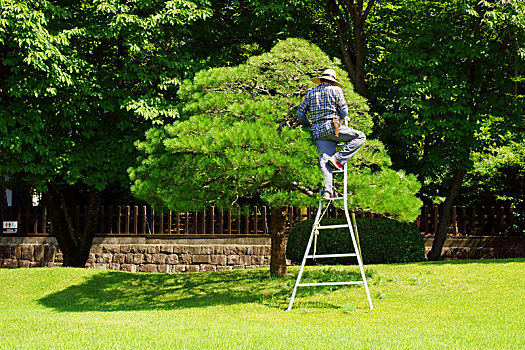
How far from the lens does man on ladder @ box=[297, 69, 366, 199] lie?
817 cm

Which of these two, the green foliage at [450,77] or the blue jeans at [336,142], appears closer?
the blue jeans at [336,142]

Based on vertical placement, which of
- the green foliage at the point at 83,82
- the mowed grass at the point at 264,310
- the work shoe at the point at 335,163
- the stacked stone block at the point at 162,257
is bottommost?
the mowed grass at the point at 264,310

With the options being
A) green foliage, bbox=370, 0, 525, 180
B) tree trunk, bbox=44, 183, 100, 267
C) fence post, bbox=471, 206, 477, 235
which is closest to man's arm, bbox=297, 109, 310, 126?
green foliage, bbox=370, 0, 525, 180

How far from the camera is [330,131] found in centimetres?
820

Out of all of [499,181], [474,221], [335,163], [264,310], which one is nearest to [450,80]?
[474,221]

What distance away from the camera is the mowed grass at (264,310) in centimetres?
599

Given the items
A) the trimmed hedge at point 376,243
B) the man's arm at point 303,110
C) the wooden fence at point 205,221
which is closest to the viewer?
the man's arm at point 303,110

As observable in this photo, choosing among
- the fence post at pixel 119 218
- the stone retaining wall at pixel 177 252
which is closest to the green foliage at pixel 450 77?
→ the stone retaining wall at pixel 177 252

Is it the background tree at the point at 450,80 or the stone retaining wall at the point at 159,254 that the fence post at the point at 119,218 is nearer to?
the stone retaining wall at the point at 159,254

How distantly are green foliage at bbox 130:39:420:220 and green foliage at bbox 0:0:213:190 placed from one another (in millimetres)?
3556

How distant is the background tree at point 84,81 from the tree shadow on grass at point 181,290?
113 inches

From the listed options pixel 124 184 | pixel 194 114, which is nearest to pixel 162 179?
pixel 194 114

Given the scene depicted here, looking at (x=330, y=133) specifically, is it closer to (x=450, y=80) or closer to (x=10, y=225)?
(x=450, y=80)

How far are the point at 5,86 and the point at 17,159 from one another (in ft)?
5.51
